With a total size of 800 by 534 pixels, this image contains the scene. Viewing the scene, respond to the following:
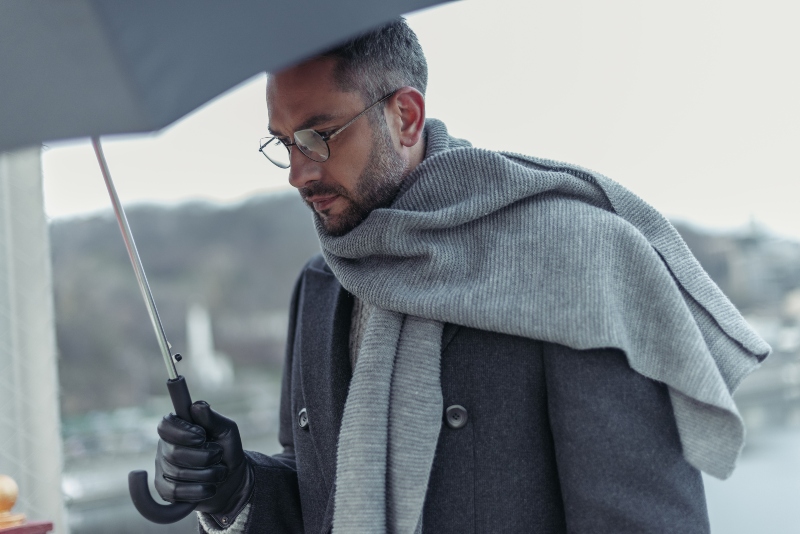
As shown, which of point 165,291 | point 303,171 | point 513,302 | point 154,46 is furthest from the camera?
point 165,291

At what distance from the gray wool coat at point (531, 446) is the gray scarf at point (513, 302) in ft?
0.13

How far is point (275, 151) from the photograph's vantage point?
4.60 ft

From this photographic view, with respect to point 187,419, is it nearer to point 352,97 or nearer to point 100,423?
point 352,97

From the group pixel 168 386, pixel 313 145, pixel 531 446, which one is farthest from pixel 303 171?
pixel 531 446

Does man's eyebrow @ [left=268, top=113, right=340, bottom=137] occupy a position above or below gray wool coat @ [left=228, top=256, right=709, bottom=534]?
above

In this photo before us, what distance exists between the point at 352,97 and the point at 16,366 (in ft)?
4.05

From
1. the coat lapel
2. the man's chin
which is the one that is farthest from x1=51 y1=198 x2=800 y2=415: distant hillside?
the man's chin

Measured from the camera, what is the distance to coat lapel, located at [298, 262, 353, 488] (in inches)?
52.8

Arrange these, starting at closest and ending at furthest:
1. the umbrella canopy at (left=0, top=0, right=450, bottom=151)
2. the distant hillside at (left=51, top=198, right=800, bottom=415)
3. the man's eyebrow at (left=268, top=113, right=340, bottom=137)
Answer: the umbrella canopy at (left=0, top=0, right=450, bottom=151), the man's eyebrow at (left=268, top=113, right=340, bottom=137), the distant hillside at (left=51, top=198, right=800, bottom=415)

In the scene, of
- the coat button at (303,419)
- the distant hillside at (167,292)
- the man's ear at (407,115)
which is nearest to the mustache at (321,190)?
the man's ear at (407,115)

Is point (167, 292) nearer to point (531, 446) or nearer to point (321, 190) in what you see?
point (321, 190)

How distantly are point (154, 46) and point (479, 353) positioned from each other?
2.12ft

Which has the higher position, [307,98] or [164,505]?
[307,98]

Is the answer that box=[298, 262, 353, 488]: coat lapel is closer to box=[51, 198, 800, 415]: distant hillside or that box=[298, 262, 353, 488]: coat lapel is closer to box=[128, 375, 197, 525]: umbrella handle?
box=[128, 375, 197, 525]: umbrella handle
